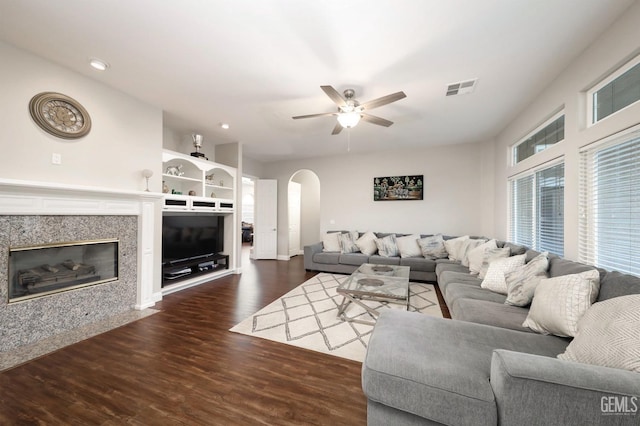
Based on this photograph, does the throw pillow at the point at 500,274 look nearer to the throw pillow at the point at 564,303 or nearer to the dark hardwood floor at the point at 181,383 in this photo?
the throw pillow at the point at 564,303

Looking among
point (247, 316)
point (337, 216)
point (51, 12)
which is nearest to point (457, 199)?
point (337, 216)

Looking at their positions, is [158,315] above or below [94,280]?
below

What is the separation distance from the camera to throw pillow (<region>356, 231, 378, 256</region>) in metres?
4.91

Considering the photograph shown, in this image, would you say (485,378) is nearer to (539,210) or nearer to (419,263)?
(539,210)

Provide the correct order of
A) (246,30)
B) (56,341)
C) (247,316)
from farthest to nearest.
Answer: (247,316) < (56,341) < (246,30)

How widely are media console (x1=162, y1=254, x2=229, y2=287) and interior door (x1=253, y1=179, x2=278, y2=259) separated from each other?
5.34 ft

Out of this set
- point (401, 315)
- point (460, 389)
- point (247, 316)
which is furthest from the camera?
point (247, 316)

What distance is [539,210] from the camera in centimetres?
308

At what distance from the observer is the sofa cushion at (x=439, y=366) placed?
1040 mm

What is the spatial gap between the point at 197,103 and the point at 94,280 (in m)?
2.52

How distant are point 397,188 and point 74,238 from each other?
5.41 meters

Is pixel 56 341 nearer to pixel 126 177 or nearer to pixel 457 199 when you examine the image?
pixel 126 177

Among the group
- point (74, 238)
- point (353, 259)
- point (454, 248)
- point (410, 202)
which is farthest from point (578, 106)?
point (74, 238)

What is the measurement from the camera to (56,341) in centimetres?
223
